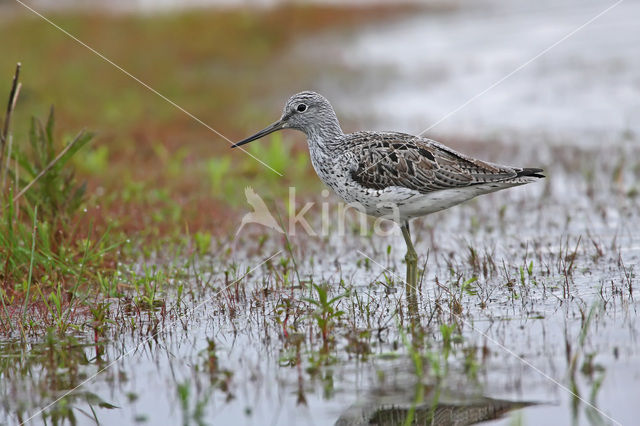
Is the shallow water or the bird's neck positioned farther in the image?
the bird's neck

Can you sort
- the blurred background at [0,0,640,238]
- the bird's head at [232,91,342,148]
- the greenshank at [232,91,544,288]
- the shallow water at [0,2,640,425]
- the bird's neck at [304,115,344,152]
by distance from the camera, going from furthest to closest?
the blurred background at [0,0,640,238] < the bird's head at [232,91,342,148] < the bird's neck at [304,115,344,152] < the greenshank at [232,91,544,288] < the shallow water at [0,2,640,425]

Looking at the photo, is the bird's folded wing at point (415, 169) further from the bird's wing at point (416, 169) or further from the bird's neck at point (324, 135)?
the bird's neck at point (324, 135)

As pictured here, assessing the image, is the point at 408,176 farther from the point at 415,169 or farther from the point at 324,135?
the point at 324,135

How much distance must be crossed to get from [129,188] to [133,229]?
179 cm

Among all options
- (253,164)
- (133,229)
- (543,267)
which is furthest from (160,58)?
(543,267)

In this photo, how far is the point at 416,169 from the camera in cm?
750

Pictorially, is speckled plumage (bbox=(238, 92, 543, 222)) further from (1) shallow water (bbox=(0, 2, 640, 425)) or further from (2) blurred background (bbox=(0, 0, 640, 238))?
(2) blurred background (bbox=(0, 0, 640, 238))

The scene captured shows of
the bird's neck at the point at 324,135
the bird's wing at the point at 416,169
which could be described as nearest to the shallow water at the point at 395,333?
the bird's wing at the point at 416,169

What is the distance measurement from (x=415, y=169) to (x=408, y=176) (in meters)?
0.10

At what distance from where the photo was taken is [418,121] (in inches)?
632

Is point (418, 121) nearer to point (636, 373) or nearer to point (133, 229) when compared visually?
point (133, 229)

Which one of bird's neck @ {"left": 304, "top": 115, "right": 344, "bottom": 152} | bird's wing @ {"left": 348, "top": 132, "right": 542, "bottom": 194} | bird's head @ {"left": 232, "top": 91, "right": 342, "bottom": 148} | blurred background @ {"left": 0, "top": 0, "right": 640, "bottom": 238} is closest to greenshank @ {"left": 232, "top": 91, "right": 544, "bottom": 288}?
bird's wing @ {"left": 348, "top": 132, "right": 542, "bottom": 194}

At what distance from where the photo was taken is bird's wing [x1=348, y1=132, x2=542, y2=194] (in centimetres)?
743

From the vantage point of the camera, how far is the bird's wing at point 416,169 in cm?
743
